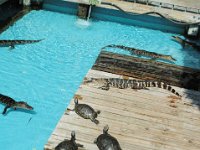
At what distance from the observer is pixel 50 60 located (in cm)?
1367

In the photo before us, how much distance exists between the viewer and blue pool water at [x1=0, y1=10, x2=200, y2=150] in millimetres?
10133

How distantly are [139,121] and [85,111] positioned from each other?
1.31m

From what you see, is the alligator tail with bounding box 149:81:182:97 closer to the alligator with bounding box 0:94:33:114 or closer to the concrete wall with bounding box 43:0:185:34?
the alligator with bounding box 0:94:33:114

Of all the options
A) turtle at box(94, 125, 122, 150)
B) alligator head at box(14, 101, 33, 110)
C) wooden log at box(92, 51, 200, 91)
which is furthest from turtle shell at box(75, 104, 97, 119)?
wooden log at box(92, 51, 200, 91)

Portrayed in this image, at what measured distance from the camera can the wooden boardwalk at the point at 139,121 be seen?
811 cm

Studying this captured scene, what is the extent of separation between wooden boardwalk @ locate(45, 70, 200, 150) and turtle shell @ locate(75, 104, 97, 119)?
0.39 feet

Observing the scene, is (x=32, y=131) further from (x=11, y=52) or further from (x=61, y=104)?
(x=11, y=52)

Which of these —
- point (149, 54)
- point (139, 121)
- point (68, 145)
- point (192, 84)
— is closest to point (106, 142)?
point (68, 145)

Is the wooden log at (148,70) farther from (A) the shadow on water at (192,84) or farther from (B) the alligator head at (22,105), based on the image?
(B) the alligator head at (22,105)

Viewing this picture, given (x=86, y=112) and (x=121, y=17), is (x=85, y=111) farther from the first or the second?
(x=121, y=17)

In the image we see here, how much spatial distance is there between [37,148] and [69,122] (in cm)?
151

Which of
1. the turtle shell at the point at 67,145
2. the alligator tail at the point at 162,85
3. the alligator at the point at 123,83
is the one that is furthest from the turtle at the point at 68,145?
the alligator tail at the point at 162,85

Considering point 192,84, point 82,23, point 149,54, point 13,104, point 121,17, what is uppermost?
point 121,17

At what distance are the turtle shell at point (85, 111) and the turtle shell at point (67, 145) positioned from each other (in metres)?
1.02
